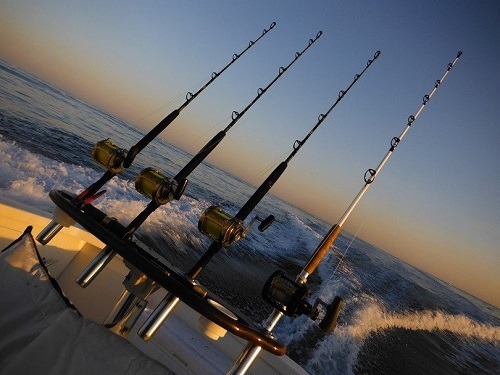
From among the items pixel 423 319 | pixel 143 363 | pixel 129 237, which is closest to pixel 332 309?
pixel 143 363

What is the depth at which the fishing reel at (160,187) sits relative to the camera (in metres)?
1.51

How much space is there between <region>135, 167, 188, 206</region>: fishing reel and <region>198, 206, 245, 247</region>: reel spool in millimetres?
173

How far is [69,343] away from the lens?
0.97 metres

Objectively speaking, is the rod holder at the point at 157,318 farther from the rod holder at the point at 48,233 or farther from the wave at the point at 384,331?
the wave at the point at 384,331

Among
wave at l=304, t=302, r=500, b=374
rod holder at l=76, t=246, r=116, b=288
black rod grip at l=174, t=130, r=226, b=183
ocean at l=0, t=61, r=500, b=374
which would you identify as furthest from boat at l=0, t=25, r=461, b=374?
wave at l=304, t=302, r=500, b=374

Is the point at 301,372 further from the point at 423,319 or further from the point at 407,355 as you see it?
the point at 423,319

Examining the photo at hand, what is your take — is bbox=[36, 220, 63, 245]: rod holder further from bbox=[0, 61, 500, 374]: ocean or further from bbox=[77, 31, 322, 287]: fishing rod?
bbox=[0, 61, 500, 374]: ocean

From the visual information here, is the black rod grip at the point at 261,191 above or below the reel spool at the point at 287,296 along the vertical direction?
above

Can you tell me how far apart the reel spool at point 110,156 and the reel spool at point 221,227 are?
52 cm

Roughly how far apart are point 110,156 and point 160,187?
13.7 inches

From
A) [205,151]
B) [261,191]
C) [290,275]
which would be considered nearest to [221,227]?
[261,191]

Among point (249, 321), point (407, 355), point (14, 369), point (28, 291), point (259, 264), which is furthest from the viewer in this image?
point (259, 264)

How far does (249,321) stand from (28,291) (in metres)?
0.78

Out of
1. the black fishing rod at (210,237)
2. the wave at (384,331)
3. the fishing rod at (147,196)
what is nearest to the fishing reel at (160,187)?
the fishing rod at (147,196)
